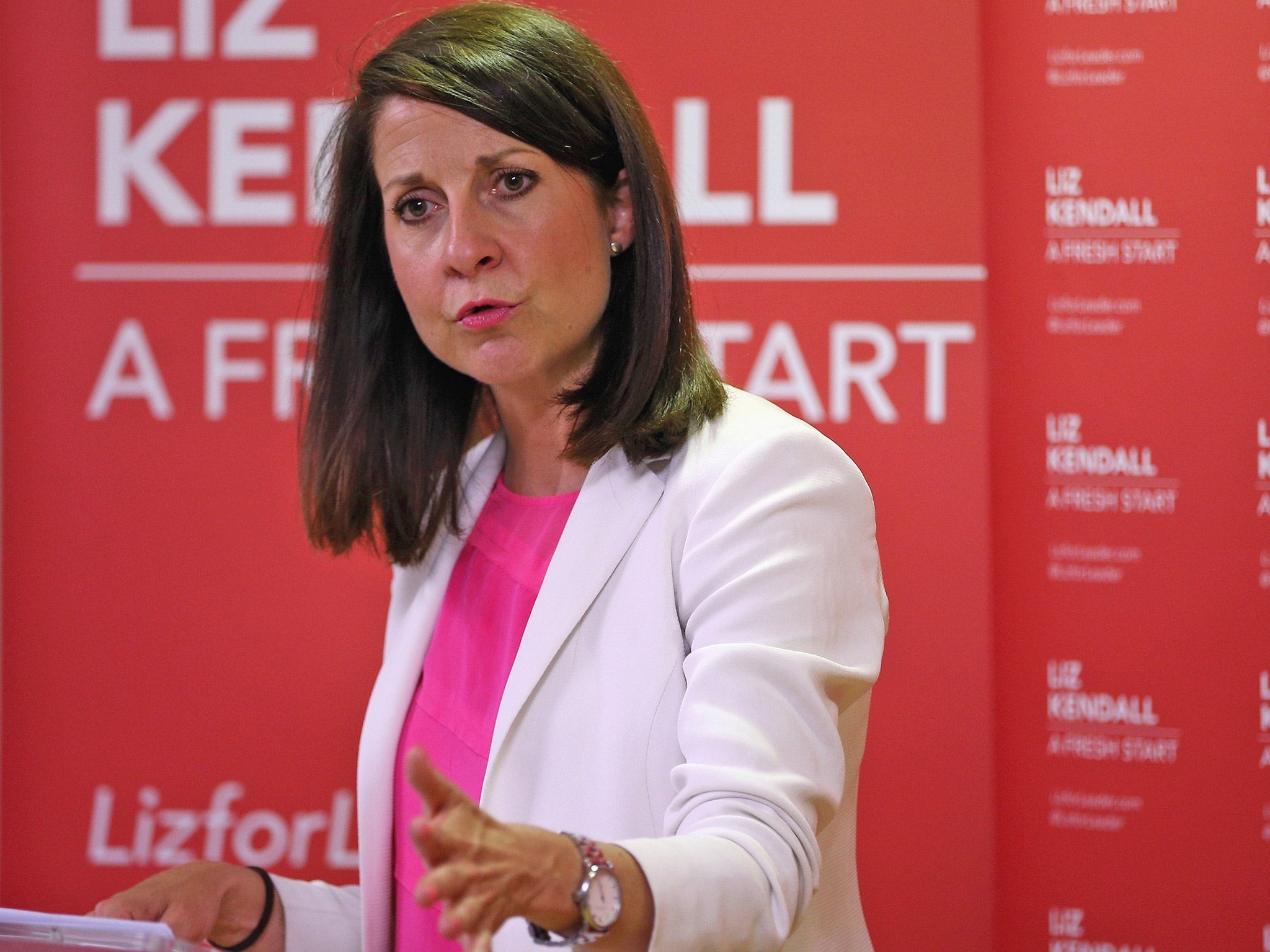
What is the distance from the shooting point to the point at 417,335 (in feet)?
6.13

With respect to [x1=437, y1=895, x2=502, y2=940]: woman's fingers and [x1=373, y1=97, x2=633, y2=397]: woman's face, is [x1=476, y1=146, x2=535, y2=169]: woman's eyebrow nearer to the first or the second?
[x1=373, y1=97, x2=633, y2=397]: woman's face

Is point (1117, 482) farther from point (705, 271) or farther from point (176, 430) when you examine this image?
point (176, 430)

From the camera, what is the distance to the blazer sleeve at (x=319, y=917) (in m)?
1.61

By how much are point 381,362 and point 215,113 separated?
43.5 inches

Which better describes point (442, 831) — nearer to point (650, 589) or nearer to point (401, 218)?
point (650, 589)

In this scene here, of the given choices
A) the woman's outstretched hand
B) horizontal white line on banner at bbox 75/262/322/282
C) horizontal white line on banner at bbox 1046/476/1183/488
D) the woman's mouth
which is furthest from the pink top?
horizontal white line on banner at bbox 1046/476/1183/488

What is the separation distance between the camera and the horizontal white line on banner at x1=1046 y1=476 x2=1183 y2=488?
2.46m

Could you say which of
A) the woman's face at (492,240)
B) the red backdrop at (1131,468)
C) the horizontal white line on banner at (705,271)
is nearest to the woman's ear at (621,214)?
the woman's face at (492,240)

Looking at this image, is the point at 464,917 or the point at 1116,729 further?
the point at 1116,729

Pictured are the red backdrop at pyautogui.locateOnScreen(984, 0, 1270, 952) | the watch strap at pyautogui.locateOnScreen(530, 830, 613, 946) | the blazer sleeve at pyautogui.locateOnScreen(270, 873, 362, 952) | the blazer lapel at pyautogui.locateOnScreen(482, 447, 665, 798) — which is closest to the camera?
the watch strap at pyautogui.locateOnScreen(530, 830, 613, 946)

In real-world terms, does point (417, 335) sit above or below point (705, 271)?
below

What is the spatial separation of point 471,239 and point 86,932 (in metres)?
0.83

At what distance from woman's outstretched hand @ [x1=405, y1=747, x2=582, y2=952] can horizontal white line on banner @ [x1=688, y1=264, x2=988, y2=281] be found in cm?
168

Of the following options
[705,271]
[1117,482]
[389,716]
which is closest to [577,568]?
[389,716]
